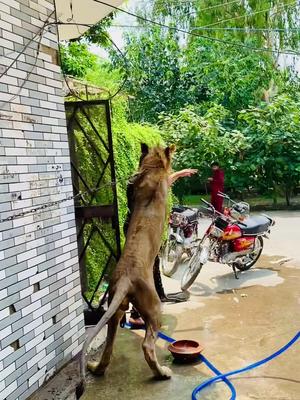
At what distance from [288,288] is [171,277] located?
179 cm

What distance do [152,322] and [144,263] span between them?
1.65 feet

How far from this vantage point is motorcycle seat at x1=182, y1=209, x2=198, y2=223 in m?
7.26

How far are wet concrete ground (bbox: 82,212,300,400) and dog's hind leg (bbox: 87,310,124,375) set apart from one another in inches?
3.2

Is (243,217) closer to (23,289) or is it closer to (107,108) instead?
(107,108)

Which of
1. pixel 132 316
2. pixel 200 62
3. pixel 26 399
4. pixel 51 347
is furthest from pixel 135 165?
pixel 200 62

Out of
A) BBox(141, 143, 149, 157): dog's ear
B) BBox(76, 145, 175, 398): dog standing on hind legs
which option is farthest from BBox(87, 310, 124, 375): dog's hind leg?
BBox(141, 143, 149, 157): dog's ear

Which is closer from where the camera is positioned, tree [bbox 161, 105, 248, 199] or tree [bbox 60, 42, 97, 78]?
tree [bbox 60, 42, 97, 78]

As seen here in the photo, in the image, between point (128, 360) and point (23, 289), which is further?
point (128, 360)

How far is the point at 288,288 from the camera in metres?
6.22

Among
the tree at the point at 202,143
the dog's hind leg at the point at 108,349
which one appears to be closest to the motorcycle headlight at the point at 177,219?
the dog's hind leg at the point at 108,349

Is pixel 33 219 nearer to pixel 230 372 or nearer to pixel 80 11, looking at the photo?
pixel 230 372

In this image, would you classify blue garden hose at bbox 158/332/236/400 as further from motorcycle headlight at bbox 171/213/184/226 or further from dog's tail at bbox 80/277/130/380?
motorcycle headlight at bbox 171/213/184/226

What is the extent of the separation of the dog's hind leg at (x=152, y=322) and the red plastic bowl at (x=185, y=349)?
29 centimetres

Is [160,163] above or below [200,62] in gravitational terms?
below
